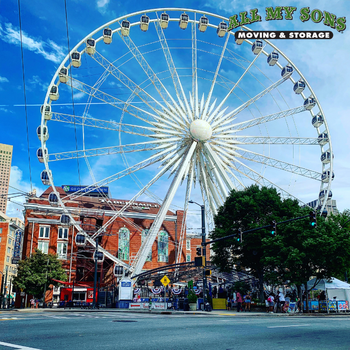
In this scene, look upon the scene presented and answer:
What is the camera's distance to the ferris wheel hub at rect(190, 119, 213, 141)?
44250 millimetres

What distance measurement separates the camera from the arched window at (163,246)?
6775 cm

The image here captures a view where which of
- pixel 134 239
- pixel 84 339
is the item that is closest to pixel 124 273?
pixel 134 239

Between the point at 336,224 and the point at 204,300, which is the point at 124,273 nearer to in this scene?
the point at 204,300

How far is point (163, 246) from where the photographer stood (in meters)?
68.5

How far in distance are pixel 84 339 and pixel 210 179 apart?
1466 inches

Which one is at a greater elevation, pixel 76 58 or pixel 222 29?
pixel 222 29

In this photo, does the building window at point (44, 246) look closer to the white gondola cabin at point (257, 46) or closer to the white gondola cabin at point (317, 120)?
the white gondola cabin at point (257, 46)

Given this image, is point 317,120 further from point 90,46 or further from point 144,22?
point 90,46

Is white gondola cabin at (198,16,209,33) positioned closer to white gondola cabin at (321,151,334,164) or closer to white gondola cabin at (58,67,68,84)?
white gondola cabin at (58,67,68,84)

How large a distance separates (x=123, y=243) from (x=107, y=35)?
117 feet

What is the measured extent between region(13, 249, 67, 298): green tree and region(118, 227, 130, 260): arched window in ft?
47.7

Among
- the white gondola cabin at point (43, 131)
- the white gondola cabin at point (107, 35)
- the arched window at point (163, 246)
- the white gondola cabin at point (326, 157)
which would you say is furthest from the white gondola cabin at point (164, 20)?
the arched window at point (163, 246)

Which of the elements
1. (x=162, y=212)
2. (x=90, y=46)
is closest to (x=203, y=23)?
(x=90, y=46)

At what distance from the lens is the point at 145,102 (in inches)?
1725
